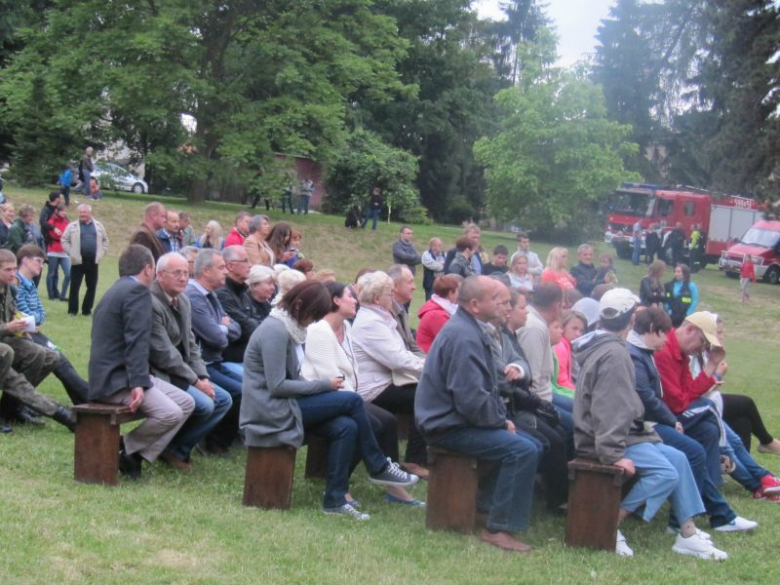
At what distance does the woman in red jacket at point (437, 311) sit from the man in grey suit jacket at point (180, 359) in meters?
1.86

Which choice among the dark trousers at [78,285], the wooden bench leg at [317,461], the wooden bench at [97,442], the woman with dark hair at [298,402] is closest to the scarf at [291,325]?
the woman with dark hair at [298,402]

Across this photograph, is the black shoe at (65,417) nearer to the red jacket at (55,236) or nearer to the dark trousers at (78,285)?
the dark trousers at (78,285)

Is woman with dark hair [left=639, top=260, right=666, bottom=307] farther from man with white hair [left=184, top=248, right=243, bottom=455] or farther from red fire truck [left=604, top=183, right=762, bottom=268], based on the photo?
red fire truck [left=604, top=183, right=762, bottom=268]

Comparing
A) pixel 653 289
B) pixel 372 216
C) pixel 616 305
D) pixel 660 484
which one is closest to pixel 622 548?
pixel 660 484

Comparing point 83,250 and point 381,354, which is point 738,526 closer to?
point 381,354

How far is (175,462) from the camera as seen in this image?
25.7 ft

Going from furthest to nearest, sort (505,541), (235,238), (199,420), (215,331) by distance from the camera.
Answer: (235,238) → (215,331) → (199,420) → (505,541)

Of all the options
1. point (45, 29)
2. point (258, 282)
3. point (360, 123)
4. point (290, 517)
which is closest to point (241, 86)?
point (45, 29)

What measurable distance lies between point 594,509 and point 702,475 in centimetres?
123

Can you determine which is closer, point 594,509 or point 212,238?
point 594,509


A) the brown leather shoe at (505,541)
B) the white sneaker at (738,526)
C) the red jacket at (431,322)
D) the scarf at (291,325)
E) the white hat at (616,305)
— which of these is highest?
the white hat at (616,305)

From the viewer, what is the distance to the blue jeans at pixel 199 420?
25.0 feet

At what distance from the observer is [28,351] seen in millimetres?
8617

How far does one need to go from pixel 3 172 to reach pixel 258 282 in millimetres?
29315
